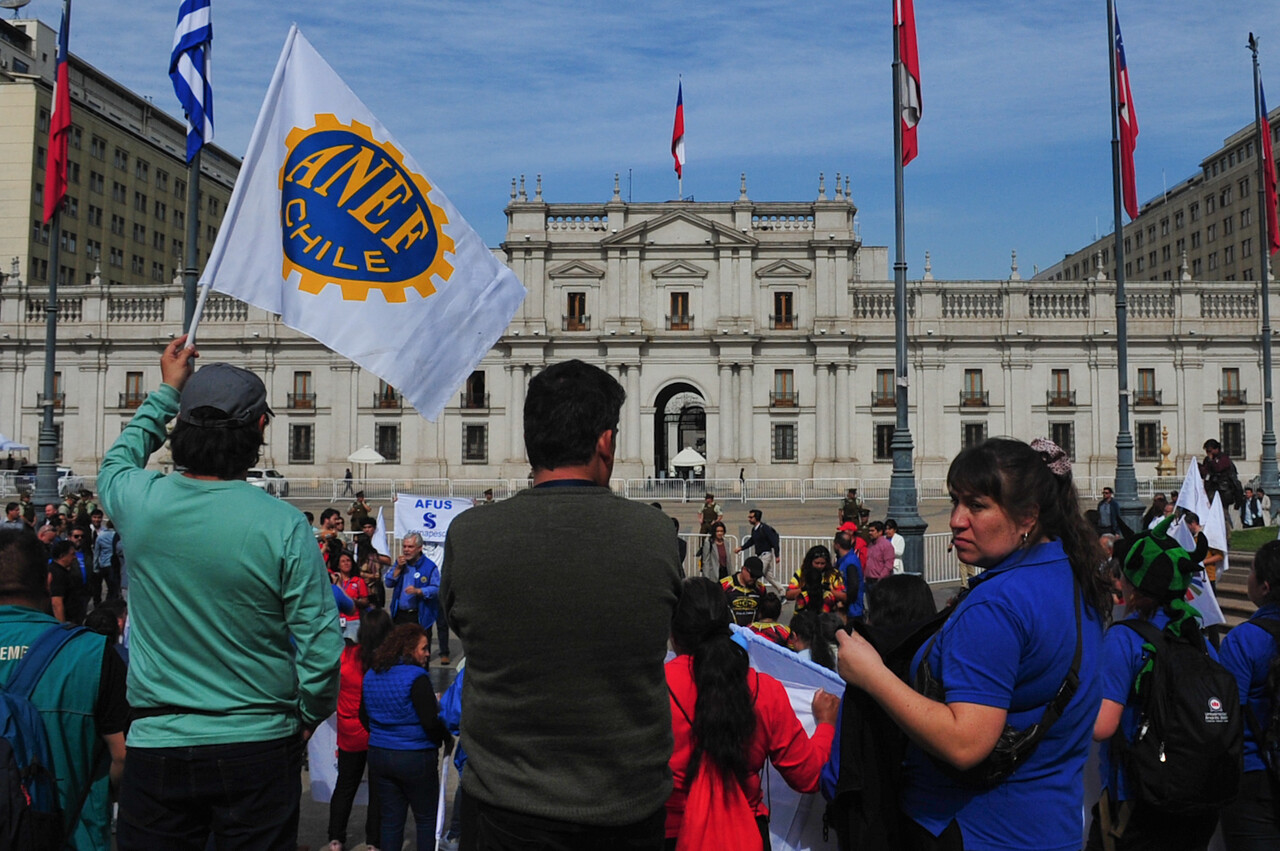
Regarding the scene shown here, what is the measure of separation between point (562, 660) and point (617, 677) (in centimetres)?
15

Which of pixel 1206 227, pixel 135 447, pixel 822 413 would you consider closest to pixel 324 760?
pixel 135 447

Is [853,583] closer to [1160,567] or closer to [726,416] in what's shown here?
[1160,567]

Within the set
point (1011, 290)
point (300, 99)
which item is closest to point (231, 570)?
point (300, 99)

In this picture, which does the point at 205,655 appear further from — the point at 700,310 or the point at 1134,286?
the point at 1134,286

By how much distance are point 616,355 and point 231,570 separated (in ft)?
147

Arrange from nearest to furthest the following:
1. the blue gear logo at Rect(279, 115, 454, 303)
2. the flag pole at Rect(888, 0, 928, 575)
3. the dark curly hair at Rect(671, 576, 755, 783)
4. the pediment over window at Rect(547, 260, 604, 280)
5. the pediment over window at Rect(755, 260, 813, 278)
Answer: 1. the dark curly hair at Rect(671, 576, 755, 783)
2. the blue gear logo at Rect(279, 115, 454, 303)
3. the flag pole at Rect(888, 0, 928, 575)
4. the pediment over window at Rect(755, 260, 813, 278)
5. the pediment over window at Rect(547, 260, 604, 280)

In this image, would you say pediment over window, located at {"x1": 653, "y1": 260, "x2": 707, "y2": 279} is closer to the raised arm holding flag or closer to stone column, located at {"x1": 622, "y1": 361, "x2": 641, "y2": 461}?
stone column, located at {"x1": 622, "y1": 361, "x2": 641, "y2": 461}

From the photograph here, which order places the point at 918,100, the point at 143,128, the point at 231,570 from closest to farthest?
the point at 231,570
the point at 918,100
the point at 143,128

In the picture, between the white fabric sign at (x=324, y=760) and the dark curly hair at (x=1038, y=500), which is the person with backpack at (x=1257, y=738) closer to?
the dark curly hair at (x=1038, y=500)

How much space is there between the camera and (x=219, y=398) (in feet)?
10.2

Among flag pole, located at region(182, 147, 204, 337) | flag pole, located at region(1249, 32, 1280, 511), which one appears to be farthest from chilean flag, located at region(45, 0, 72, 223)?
flag pole, located at region(1249, 32, 1280, 511)

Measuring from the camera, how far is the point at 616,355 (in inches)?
1870

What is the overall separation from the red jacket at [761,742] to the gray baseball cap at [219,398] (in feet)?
5.52

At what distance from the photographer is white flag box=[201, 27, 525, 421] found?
4.66 m
